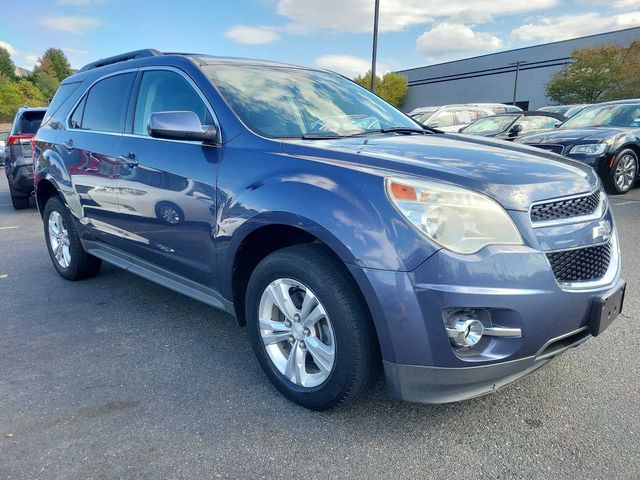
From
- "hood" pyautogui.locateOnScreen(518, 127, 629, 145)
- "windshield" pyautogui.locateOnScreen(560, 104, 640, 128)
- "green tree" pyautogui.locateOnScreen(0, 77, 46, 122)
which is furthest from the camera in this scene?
"green tree" pyautogui.locateOnScreen(0, 77, 46, 122)

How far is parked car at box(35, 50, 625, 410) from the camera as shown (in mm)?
1983

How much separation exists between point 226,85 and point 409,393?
2.04 m

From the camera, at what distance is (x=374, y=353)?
2182mm

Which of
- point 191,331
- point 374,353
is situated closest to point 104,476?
point 374,353

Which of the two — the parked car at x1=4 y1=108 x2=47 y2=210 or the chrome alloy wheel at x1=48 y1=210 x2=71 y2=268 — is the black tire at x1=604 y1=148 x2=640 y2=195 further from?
the parked car at x1=4 y1=108 x2=47 y2=210

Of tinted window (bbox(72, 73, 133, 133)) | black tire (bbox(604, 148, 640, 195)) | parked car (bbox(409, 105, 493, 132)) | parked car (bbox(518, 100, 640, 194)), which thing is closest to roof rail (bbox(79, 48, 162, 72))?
tinted window (bbox(72, 73, 133, 133))

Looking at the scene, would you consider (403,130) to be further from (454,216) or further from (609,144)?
(609,144)

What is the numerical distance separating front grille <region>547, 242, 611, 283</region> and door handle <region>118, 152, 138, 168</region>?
103 inches

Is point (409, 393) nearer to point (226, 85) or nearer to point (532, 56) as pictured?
point (226, 85)

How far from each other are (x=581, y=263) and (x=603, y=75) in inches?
1570

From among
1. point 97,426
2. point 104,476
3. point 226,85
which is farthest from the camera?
point 226,85

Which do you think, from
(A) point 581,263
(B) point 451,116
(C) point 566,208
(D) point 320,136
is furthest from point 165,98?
(B) point 451,116

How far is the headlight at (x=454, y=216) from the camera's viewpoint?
198cm

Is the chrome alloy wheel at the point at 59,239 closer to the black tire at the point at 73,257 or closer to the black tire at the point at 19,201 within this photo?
the black tire at the point at 73,257
